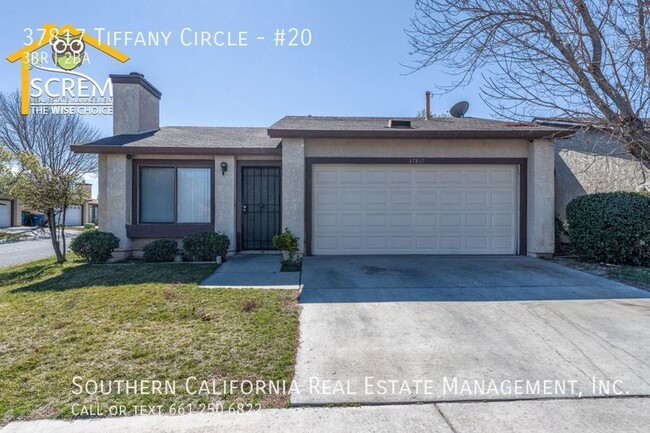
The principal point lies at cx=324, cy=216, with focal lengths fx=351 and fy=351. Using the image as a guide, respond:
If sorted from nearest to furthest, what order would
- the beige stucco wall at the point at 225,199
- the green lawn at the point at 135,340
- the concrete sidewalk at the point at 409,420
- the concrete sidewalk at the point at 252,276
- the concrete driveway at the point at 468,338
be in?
the concrete sidewalk at the point at 409,420
the green lawn at the point at 135,340
the concrete driveway at the point at 468,338
the concrete sidewalk at the point at 252,276
the beige stucco wall at the point at 225,199

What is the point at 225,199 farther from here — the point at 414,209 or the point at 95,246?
the point at 414,209

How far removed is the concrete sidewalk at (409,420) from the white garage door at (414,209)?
6063 mm

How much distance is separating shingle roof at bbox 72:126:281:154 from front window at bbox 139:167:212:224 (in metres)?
0.68

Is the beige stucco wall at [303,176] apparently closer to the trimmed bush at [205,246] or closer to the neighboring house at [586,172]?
the trimmed bush at [205,246]

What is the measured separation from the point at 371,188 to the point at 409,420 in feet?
21.8

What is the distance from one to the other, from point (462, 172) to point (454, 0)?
406cm

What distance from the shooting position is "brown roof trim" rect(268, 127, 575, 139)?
8305 millimetres

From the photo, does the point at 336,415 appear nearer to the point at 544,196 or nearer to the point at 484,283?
the point at 484,283

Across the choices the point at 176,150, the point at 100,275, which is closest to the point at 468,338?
the point at 100,275

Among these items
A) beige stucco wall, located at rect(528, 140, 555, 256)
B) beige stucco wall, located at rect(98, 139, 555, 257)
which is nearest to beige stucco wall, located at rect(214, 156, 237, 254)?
beige stucco wall, located at rect(98, 139, 555, 257)

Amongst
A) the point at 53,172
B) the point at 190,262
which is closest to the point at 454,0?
the point at 190,262

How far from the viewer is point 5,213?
89.8 ft

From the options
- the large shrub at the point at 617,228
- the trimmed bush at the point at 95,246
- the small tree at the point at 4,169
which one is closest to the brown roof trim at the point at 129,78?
the trimmed bush at the point at 95,246

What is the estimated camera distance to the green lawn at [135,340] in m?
3.06
